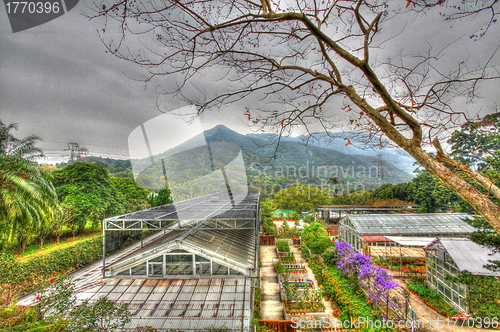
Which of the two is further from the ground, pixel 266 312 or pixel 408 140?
pixel 408 140

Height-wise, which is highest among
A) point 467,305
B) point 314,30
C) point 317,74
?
point 314,30

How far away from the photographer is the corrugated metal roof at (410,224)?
13445 millimetres

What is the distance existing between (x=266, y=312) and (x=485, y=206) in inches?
325

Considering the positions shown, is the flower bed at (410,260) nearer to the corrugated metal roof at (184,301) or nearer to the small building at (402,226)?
the small building at (402,226)

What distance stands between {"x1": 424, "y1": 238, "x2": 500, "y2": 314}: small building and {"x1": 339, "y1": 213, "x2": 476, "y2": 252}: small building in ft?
13.5

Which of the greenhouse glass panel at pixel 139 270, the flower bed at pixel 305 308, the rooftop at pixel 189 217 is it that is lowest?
the flower bed at pixel 305 308

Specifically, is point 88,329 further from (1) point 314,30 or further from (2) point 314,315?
(2) point 314,315

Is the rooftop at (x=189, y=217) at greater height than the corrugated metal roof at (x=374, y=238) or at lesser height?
greater

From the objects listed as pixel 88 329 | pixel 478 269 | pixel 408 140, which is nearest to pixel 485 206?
pixel 408 140

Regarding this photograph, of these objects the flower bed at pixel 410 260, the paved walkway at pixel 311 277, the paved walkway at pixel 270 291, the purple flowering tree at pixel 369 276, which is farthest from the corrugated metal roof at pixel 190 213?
the flower bed at pixel 410 260

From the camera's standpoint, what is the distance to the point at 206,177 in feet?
105

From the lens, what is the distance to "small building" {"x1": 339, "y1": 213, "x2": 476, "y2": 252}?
13375 mm

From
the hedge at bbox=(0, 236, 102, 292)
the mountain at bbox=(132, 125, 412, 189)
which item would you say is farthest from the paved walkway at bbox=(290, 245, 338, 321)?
the hedge at bbox=(0, 236, 102, 292)

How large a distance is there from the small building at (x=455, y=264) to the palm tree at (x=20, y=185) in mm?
15651
